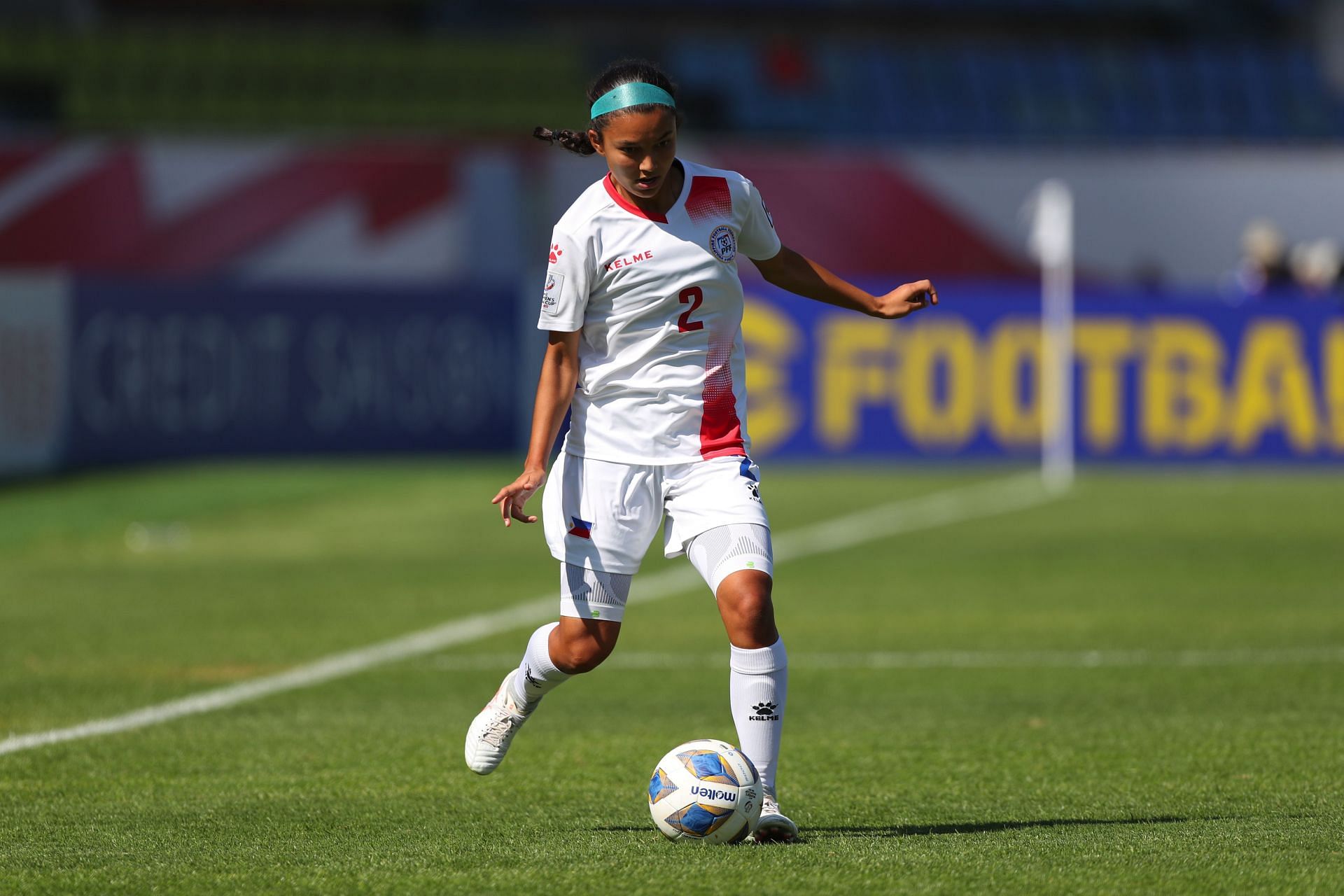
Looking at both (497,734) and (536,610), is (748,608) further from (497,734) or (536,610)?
(536,610)

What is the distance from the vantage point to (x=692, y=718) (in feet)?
24.4

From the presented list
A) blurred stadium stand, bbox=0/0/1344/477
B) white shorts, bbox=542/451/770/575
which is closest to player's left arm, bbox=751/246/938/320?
white shorts, bbox=542/451/770/575

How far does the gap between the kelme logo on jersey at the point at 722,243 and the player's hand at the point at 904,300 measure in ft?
1.42

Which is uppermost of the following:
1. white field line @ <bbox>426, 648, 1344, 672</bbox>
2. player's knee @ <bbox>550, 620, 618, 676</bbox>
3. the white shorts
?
the white shorts

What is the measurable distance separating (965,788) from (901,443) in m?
15.3

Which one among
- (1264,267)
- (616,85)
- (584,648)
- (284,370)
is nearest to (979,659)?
(584,648)

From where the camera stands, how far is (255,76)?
28.3 m

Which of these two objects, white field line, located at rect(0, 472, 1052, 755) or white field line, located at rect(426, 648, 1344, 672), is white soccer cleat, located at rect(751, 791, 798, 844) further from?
white field line, located at rect(426, 648, 1344, 672)

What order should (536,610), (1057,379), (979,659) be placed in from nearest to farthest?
(979,659) < (536,610) < (1057,379)

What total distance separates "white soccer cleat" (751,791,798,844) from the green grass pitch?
0.28ft

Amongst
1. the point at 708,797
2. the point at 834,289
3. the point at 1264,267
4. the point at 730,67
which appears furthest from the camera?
the point at 730,67

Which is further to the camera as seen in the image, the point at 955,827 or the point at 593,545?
the point at 593,545

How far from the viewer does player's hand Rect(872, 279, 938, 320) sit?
558 cm

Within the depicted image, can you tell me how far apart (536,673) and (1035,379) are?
16.0m
